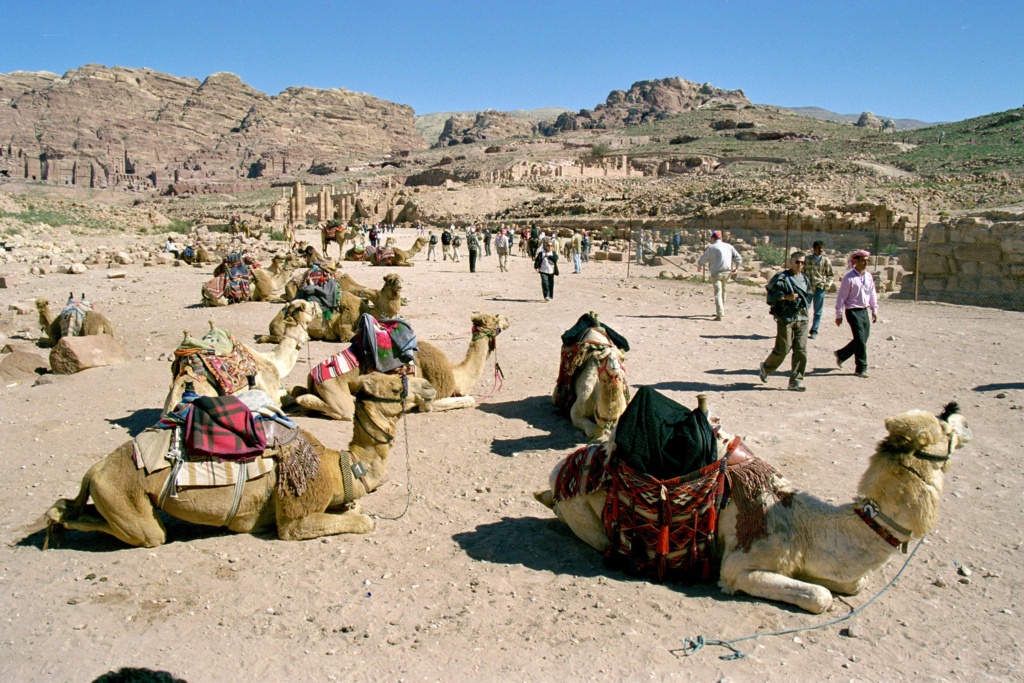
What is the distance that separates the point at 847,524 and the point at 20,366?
10342 mm

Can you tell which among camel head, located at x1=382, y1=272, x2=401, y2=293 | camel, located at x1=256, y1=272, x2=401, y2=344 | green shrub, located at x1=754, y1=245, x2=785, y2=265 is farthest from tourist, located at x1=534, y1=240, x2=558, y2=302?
green shrub, located at x1=754, y1=245, x2=785, y2=265

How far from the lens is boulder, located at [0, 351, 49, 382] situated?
10059 millimetres

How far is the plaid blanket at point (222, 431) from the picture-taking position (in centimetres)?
478

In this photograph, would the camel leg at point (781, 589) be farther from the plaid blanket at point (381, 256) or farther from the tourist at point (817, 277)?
the plaid blanket at point (381, 256)

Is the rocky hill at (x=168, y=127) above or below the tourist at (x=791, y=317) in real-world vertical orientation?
above

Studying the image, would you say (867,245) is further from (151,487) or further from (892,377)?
(151,487)

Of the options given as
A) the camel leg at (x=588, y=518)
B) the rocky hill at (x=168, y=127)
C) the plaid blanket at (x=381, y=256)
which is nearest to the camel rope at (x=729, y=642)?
the camel leg at (x=588, y=518)

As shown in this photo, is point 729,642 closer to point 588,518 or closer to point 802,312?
point 588,518

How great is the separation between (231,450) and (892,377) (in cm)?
814

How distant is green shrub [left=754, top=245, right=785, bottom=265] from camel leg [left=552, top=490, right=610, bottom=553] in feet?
69.6

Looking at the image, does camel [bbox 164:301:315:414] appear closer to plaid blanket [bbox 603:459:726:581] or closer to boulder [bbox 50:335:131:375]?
boulder [bbox 50:335:131:375]

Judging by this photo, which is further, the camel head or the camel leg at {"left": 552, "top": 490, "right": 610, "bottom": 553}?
the camel head

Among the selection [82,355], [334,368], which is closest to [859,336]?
[334,368]

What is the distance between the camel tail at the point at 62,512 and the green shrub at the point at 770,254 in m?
22.6
